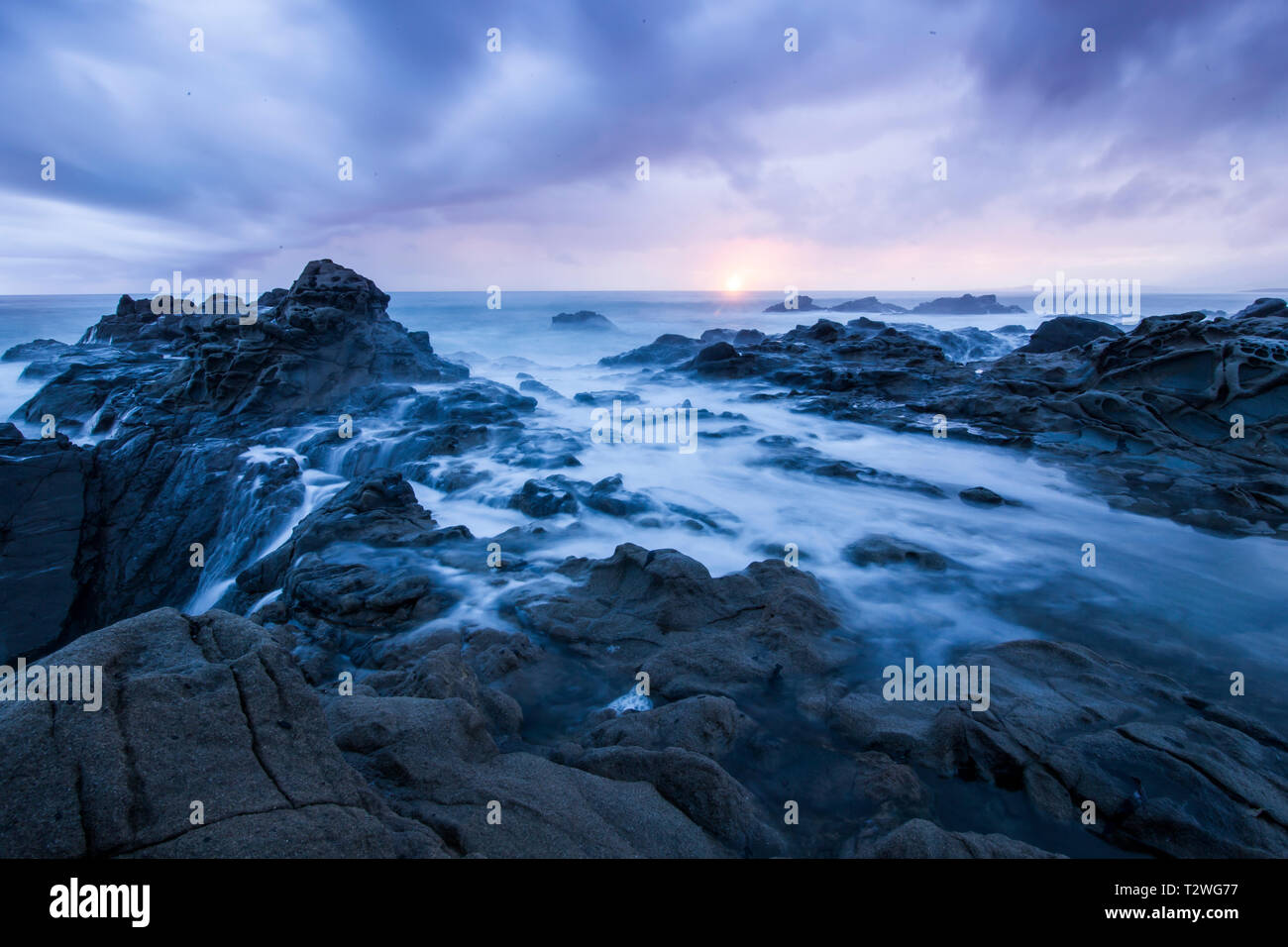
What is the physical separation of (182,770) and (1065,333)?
1280 inches

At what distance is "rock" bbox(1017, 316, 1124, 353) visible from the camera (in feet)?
86.4

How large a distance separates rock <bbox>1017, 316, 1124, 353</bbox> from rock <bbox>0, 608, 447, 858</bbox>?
29.8 metres

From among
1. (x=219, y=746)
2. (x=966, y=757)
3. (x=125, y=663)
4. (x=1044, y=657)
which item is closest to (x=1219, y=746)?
(x=1044, y=657)

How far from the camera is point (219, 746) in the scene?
286 cm

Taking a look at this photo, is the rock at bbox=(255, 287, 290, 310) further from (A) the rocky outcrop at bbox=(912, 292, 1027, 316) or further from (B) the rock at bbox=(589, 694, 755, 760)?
(A) the rocky outcrop at bbox=(912, 292, 1027, 316)

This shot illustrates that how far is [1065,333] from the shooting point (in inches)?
1056

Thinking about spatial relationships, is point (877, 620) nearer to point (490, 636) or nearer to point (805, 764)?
point (805, 764)

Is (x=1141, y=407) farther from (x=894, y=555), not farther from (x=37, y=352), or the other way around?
(x=37, y=352)

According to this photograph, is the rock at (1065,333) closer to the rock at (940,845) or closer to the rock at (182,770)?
the rock at (940,845)

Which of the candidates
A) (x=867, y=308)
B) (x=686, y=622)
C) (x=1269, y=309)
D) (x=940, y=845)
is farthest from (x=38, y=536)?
(x=867, y=308)
